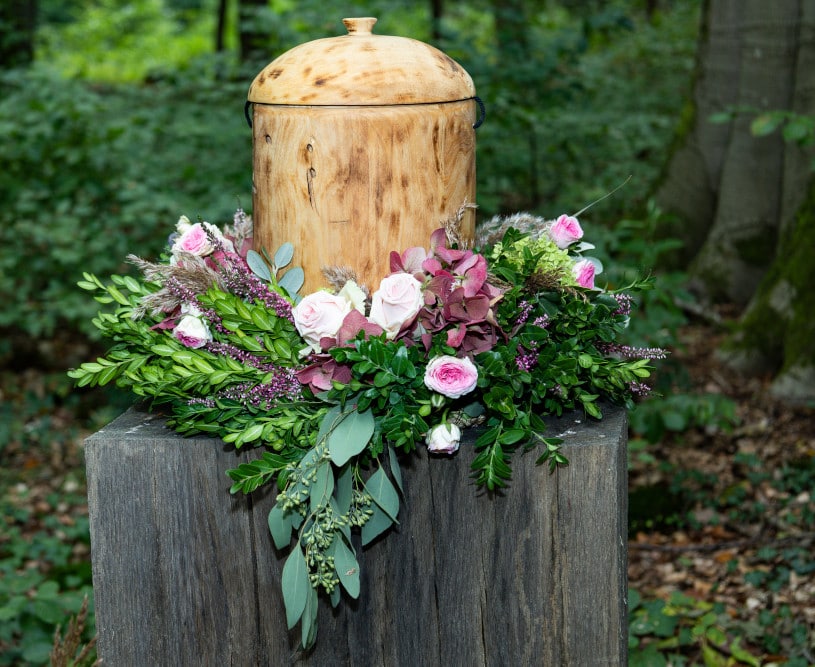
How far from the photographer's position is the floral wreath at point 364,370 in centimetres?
189

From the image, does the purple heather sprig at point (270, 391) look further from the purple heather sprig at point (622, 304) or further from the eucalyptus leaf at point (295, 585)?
the purple heather sprig at point (622, 304)

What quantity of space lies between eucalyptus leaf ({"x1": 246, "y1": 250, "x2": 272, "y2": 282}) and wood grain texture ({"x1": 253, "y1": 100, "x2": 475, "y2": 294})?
2.8 inches

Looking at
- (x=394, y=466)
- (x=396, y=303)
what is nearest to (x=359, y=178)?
(x=396, y=303)

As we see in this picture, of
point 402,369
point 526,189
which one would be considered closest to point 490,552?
point 402,369

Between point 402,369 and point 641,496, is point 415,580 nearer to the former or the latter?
point 402,369

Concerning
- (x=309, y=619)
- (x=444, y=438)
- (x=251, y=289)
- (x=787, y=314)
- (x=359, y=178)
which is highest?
(x=359, y=178)

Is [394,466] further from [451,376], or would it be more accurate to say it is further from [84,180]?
[84,180]

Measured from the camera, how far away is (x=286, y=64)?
211cm

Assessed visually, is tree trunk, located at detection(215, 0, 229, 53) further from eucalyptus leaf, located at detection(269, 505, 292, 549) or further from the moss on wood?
eucalyptus leaf, located at detection(269, 505, 292, 549)

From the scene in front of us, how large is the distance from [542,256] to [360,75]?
60 centimetres

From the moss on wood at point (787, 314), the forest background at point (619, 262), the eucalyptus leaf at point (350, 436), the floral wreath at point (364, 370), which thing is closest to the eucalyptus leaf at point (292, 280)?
the floral wreath at point (364, 370)

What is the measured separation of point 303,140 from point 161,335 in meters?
0.59

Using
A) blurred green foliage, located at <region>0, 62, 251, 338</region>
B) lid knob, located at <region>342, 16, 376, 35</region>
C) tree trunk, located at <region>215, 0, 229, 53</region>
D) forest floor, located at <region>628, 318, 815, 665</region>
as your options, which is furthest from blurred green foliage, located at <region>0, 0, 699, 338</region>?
tree trunk, located at <region>215, 0, 229, 53</region>

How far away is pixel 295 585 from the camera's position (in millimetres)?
1900
